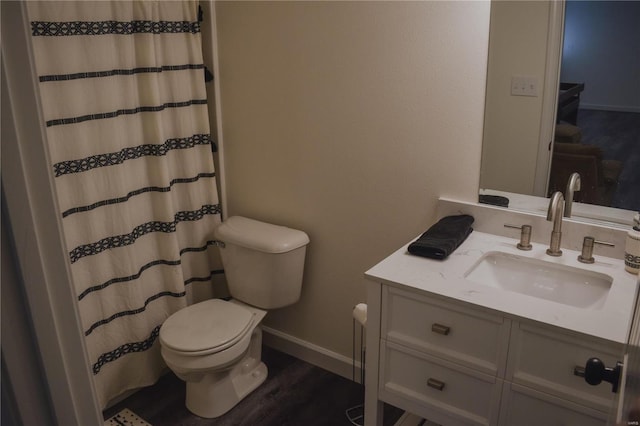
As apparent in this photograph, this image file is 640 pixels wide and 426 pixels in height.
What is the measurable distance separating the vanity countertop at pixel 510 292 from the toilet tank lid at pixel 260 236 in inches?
27.1

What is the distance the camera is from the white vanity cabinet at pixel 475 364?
4.77 feet

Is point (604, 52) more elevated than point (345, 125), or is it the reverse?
point (604, 52)

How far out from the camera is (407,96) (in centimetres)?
212

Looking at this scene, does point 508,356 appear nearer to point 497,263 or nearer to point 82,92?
point 497,263

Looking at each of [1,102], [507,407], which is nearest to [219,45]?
[507,407]

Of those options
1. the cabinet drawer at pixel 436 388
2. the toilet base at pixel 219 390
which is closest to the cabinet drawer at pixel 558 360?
the cabinet drawer at pixel 436 388

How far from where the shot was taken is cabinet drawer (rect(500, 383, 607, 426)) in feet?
4.78

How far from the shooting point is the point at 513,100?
6.35ft

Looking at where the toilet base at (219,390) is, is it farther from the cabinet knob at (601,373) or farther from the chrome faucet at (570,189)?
the cabinet knob at (601,373)

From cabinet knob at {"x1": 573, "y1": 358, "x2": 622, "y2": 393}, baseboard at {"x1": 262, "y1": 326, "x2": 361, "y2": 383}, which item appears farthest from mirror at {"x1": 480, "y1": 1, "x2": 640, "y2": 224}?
baseboard at {"x1": 262, "y1": 326, "x2": 361, "y2": 383}

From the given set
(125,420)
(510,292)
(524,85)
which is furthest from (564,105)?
(125,420)

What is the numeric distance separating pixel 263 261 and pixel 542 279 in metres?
1.20

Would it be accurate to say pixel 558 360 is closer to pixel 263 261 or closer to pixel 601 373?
pixel 601 373

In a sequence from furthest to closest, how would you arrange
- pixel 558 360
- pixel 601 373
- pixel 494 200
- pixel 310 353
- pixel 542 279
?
1. pixel 310 353
2. pixel 494 200
3. pixel 542 279
4. pixel 558 360
5. pixel 601 373
